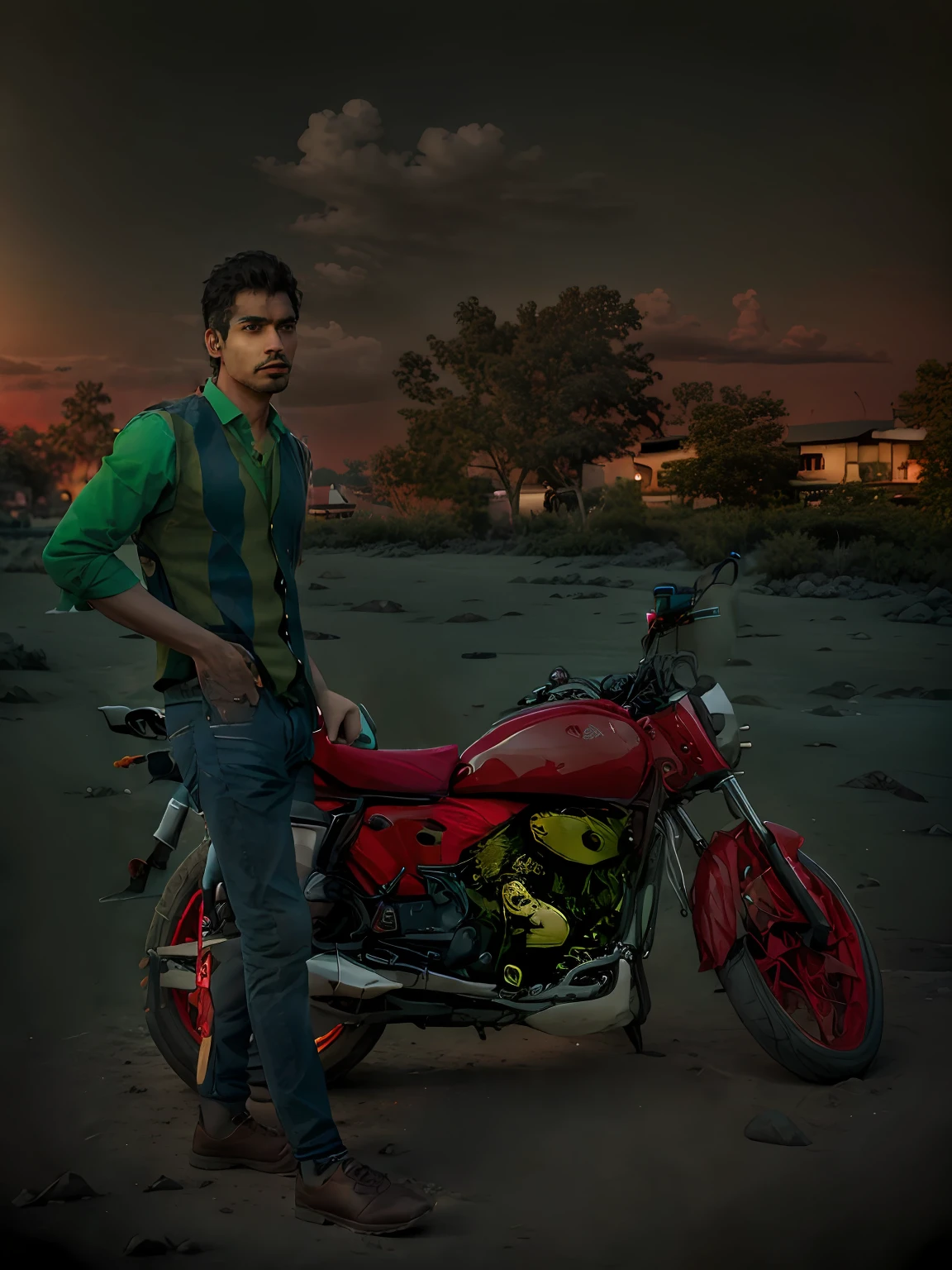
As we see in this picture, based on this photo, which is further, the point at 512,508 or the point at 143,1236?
the point at 512,508

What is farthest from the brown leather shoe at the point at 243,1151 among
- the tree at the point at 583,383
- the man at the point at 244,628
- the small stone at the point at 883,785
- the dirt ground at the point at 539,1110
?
the tree at the point at 583,383

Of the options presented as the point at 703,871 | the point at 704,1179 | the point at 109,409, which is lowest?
the point at 704,1179

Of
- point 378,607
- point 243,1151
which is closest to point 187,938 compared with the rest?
point 243,1151

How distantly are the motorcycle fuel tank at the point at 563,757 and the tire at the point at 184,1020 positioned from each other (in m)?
0.61

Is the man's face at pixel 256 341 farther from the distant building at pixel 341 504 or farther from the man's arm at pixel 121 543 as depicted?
the distant building at pixel 341 504

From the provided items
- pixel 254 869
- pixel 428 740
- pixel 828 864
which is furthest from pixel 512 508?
pixel 254 869

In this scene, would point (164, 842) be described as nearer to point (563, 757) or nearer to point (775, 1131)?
point (563, 757)

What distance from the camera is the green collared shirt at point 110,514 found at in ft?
6.85

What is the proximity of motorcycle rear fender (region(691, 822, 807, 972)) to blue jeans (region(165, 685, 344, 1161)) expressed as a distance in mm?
911

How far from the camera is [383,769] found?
260cm

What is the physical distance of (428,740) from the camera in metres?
6.24

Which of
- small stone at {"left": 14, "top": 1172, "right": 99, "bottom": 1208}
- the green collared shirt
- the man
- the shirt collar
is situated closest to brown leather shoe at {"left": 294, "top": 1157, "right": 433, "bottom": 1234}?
the man

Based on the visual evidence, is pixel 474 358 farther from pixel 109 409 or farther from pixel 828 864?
pixel 828 864

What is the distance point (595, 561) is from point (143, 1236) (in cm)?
666
